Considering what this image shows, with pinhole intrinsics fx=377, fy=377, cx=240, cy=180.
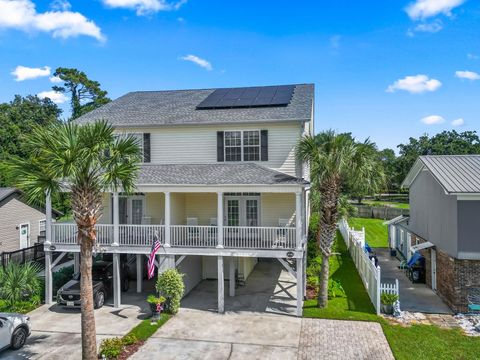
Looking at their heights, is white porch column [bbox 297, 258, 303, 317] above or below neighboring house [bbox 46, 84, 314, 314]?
below

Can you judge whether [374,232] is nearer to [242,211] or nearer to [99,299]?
[242,211]

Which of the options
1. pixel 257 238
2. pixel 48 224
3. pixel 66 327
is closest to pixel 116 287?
pixel 66 327

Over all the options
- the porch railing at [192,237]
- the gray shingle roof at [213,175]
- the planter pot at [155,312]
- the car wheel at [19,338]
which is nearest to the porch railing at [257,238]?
the porch railing at [192,237]

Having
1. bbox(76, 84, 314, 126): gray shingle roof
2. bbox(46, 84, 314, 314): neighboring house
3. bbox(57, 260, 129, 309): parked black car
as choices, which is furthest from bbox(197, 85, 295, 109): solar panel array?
bbox(57, 260, 129, 309): parked black car

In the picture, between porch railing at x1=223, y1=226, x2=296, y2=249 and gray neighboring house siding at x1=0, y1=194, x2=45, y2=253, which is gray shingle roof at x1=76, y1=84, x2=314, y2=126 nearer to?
porch railing at x1=223, y1=226, x2=296, y2=249

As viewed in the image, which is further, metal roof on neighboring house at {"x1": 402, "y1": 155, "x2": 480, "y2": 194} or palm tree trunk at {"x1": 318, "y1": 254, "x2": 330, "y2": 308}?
palm tree trunk at {"x1": 318, "y1": 254, "x2": 330, "y2": 308}

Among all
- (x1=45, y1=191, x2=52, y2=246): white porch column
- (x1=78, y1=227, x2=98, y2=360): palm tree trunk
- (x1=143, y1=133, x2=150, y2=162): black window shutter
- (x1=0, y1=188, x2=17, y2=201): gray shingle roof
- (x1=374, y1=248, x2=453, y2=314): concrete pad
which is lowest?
(x1=374, y1=248, x2=453, y2=314): concrete pad

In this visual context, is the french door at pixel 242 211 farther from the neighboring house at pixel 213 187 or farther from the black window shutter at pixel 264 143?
the black window shutter at pixel 264 143
